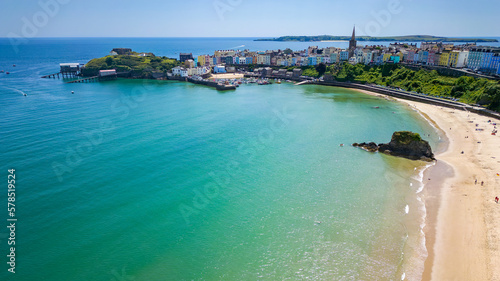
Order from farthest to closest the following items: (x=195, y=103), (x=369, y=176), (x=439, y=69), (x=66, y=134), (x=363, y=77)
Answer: (x=363, y=77), (x=439, y=69), (x=195, y=103), (x=66, y=134), (x=369, y=176)

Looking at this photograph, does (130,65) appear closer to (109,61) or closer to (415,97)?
(109,61)

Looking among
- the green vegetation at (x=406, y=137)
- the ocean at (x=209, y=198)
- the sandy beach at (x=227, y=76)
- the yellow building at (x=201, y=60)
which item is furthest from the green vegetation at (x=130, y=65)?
the green vegetation at (x=406, y=137)

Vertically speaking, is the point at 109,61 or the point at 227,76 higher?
the point at 109,61

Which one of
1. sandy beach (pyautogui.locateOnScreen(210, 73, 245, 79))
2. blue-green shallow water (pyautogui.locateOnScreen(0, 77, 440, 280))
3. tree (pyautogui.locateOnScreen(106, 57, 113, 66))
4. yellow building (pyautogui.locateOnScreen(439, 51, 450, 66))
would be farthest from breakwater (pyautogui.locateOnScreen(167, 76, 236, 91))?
yellow building (pyautogui.locateOnScreen(439, 51, 450, 66))

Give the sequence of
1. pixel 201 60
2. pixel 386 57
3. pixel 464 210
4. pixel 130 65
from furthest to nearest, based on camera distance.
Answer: pixel 201 60, pixel 130 65, pixel 386 57, pixel 464 210

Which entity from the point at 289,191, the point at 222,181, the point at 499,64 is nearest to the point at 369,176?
the point at 289,191

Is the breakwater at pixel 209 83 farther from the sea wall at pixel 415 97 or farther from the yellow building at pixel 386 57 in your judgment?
the yellow building at pixel 386 57

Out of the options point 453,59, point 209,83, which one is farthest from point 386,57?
point 209,83

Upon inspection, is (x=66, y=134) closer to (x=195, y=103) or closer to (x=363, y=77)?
(x=195, y=103)

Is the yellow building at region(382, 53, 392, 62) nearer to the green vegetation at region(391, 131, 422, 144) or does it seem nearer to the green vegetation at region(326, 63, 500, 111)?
the green vegetation at region(326, 63, 500, 111)
